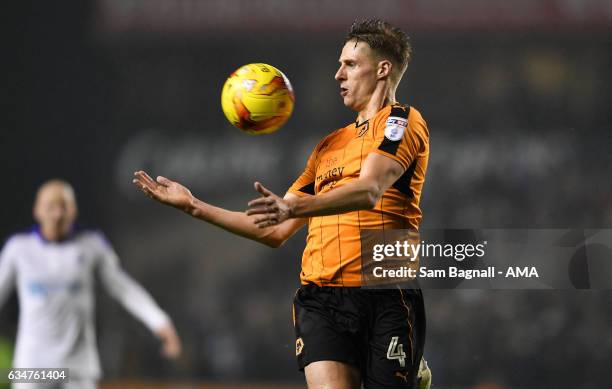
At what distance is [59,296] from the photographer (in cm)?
667

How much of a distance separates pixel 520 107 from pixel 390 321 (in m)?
9.08

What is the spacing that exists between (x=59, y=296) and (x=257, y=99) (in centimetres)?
305

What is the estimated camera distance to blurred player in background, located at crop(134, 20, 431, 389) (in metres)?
3.81

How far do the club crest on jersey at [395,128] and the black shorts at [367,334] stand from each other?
66 centimetres

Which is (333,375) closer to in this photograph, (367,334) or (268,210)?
(367,334)

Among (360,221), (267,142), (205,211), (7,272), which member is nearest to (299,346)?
(360,221)

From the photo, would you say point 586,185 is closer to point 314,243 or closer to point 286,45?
point 286,45

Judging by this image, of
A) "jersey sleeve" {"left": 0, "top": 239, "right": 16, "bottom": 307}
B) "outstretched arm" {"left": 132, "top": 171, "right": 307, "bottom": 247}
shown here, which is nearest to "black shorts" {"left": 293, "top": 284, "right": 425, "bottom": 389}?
"outstretched arm" {"left": 132, "top": 171, "right": 307, "bottom": 247}

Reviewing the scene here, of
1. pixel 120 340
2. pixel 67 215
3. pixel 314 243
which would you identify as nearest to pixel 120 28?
pixel 120 340

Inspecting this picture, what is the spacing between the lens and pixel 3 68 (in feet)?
42.1

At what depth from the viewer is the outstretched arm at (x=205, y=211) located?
396 cm

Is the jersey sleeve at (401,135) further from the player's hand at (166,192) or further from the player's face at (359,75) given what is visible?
the player's hand at (166,192)

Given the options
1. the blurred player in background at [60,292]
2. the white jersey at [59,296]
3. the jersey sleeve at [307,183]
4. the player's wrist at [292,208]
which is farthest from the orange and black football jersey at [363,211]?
the white jersey at [59,296]

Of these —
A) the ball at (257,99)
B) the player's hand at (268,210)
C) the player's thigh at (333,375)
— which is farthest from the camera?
the ball at (257,99)
